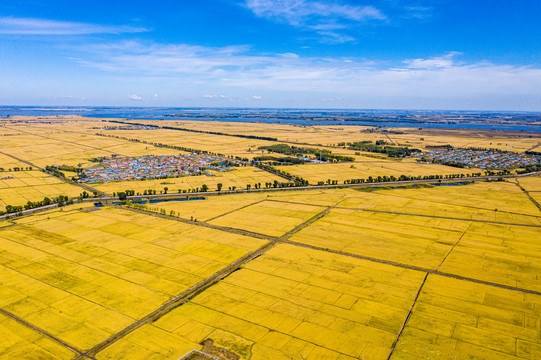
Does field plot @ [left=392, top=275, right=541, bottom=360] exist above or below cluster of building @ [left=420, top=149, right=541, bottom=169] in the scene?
below

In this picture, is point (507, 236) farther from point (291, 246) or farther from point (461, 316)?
point (291, 246)

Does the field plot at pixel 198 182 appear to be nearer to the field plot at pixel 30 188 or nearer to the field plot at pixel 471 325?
the field plot at pixel 30 188

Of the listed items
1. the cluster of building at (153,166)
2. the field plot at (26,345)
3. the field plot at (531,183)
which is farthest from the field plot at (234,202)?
the field plot at (531,183)

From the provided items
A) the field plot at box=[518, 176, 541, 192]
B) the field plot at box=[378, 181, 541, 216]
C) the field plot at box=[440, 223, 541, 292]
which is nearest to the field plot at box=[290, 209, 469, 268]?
the field plot at box=[440, 223, 541, 292]

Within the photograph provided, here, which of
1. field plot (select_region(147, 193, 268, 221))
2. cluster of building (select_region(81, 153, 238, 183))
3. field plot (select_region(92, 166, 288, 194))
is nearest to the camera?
field plot (select_region(147, 193, 268, 221))

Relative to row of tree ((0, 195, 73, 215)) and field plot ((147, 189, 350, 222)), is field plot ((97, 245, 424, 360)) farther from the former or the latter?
row of tree ((0, 195, 73, 215))

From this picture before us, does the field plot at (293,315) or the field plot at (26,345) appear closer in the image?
the field plot at (26,345)
